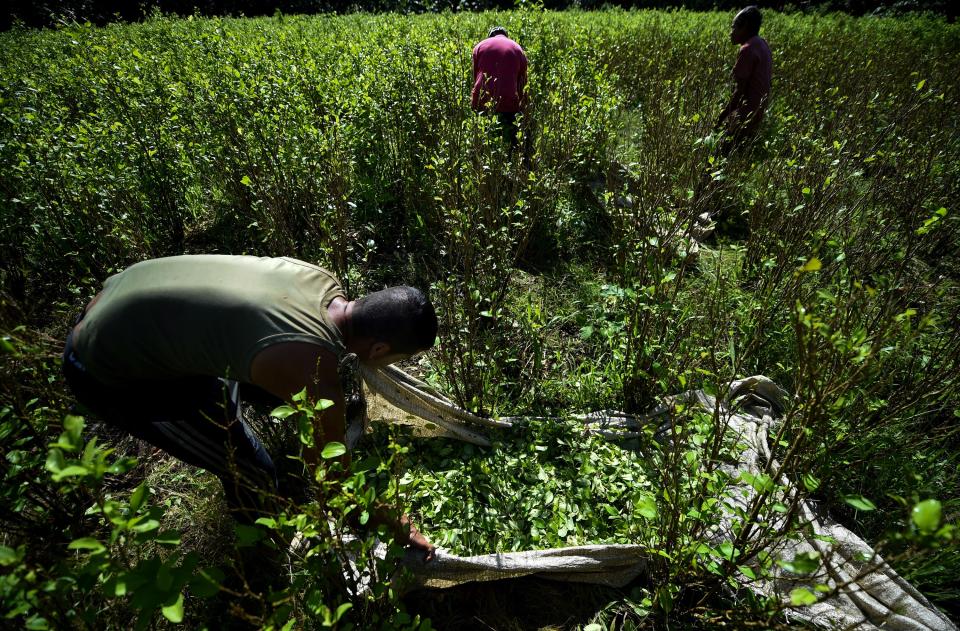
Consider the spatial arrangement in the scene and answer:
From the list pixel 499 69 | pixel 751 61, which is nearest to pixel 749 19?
pixel 751 61

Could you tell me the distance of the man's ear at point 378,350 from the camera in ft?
5.57

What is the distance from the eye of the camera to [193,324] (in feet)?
5.12

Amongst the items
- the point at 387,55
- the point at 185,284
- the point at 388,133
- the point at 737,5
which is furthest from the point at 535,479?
the point at 737,5

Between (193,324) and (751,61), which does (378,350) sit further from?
(751,61)

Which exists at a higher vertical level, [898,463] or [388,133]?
[388,133]

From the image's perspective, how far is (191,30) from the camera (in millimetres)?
8695

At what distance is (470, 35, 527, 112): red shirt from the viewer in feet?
13.8

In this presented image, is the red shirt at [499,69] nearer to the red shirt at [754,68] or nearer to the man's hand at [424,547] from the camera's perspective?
the red shirt at [754,68]

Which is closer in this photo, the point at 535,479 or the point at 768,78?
the point at 535,479

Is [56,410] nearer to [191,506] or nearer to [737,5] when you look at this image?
[191,506]

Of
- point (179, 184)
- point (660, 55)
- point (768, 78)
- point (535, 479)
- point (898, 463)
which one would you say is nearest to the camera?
point (898, 463)

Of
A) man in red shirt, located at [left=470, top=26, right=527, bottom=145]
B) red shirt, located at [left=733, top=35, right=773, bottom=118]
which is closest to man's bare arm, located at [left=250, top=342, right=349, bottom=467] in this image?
man in red shirt, located at [left=470, top=26, right=527, bottom=145]

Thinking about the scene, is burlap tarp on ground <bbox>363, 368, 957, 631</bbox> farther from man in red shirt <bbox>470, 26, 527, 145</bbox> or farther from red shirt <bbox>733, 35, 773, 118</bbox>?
red shirt <bbox>733, 35, 773, 118</bbox>

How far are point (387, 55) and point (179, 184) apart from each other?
2.53 m
